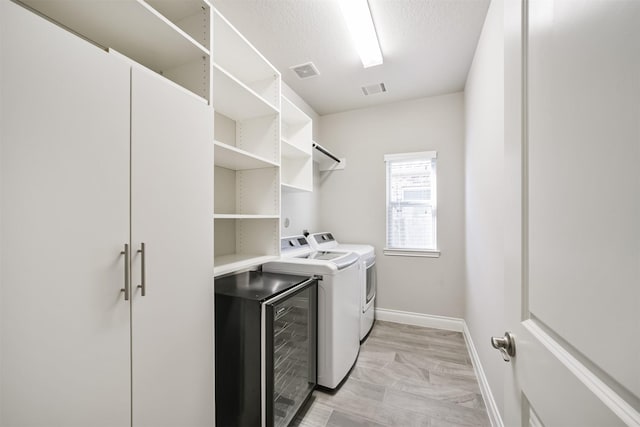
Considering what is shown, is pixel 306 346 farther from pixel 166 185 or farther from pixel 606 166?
pixel 606 166

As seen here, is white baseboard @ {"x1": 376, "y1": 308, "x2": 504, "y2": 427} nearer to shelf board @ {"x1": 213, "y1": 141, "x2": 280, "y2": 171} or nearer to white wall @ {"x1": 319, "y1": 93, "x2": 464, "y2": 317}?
white wall @ {"x1": 319, "y1": 93, "x2": 464, "y2": 317}

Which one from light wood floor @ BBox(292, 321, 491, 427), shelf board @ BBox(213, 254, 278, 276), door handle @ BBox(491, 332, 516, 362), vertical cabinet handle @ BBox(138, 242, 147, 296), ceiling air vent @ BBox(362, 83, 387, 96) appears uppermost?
ceiling air vent @ BBox(362, 83, 387, 96)

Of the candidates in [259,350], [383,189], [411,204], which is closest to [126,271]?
[259,350]

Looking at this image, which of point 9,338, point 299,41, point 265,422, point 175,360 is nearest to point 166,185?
point 9,338

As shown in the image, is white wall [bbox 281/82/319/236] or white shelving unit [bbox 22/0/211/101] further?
white wall [bbox 281/82/319/236]

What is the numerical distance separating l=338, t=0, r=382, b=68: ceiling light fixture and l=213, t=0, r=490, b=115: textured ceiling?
0.08 metres

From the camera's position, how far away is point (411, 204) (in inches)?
131

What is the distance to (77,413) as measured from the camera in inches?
31.2

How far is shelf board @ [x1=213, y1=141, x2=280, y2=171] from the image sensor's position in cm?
160

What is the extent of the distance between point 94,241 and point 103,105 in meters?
0.47

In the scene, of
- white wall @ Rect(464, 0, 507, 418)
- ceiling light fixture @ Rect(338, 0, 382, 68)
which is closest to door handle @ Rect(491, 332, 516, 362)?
white wall @ Rect(464, 0, 507, 418)

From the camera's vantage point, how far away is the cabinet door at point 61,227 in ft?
2.21

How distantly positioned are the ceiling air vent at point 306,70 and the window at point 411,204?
140cm

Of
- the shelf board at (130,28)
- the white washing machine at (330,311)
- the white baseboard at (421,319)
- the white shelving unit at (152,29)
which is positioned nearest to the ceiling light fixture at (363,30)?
the white shelving unit at (152,29)
